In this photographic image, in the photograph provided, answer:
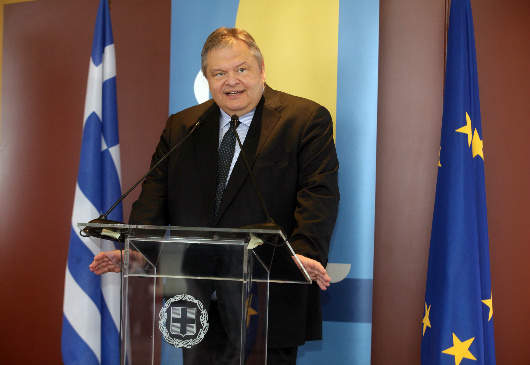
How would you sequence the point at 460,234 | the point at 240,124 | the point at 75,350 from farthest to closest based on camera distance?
the point at 75,350 < the point at 460,234 < the point at 240,124

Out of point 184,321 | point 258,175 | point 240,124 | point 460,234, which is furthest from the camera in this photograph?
point 460,234

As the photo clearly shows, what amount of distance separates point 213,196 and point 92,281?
1030 mm

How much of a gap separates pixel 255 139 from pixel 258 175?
0.14m

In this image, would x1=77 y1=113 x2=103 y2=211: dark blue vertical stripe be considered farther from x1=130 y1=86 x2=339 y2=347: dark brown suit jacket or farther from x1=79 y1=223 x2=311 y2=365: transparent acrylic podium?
x1=79 y1=223 x2=311 y2=365: transparent acrylic podium

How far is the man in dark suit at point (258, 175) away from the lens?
1833 millimetres

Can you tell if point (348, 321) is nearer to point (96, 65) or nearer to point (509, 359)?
point (509, 359)

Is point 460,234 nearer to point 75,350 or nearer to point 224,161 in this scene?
point 224,161

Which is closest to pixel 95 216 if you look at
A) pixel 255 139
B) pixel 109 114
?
pixel 109 114

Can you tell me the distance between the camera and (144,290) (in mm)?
1346

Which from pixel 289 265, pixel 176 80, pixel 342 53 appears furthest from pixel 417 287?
pixel 176 80

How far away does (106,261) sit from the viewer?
1742 millimetres

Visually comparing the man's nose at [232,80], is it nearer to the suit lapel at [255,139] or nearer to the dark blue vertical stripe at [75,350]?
the suit lapel at [255,139]

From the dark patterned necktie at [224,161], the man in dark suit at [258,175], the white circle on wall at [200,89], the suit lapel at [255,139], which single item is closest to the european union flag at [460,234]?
the man in dark suit at [258,175]

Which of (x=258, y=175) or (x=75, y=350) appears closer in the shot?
(x=258, y=175)
